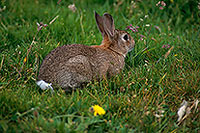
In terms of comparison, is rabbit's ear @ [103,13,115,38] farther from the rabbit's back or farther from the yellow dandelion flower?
the yellow dandelion flower

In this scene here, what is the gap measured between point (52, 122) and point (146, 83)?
5.51 ft

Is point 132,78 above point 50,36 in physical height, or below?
below

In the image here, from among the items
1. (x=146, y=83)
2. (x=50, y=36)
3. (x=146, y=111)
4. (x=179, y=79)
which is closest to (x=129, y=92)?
(x=146, y=83)

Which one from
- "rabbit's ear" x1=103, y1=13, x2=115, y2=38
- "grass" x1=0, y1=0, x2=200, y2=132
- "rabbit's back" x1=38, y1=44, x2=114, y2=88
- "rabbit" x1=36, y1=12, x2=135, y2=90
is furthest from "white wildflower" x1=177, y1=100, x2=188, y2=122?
"rabbit's ear" x1=103, y1=13, x2=115, y2=38

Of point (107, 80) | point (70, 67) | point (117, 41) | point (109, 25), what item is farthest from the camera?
point (117, 41)

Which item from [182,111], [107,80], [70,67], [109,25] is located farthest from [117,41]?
[182,111]

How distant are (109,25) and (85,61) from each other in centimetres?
102

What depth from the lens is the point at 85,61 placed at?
434 cm

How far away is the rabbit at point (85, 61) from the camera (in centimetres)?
414

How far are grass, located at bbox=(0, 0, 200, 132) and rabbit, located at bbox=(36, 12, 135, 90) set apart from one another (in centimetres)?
15

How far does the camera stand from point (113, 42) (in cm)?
514

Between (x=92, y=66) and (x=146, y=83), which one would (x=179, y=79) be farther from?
(x=92, y=66)

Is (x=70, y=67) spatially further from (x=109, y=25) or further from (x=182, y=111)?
(x=182, y=111)

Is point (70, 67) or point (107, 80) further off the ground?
point (70, 67)
